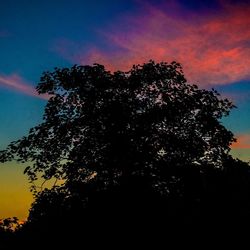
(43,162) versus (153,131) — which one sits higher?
(153,131)

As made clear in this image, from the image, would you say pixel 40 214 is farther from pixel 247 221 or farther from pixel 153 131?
pixel 247 221

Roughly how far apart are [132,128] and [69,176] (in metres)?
6.97

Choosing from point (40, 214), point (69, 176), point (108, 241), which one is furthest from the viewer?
point (69, 176)

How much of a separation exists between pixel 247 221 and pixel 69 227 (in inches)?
463

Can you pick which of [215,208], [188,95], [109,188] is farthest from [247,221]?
[188,95]

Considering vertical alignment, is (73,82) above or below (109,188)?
above

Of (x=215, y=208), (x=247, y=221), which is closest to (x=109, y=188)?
(x=215, y=208)

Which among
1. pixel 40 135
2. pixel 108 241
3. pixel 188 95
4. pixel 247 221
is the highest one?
pixel 188 95

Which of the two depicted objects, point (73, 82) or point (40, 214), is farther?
point (73, 82)

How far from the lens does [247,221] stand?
26812mm

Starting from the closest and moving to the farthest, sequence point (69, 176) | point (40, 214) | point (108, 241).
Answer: point (108, 241) → point (40, 214) → point (69, 176)

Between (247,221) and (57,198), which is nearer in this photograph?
(247,221)

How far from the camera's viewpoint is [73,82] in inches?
1496

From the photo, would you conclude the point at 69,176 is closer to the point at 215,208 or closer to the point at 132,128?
the point at 132,128
